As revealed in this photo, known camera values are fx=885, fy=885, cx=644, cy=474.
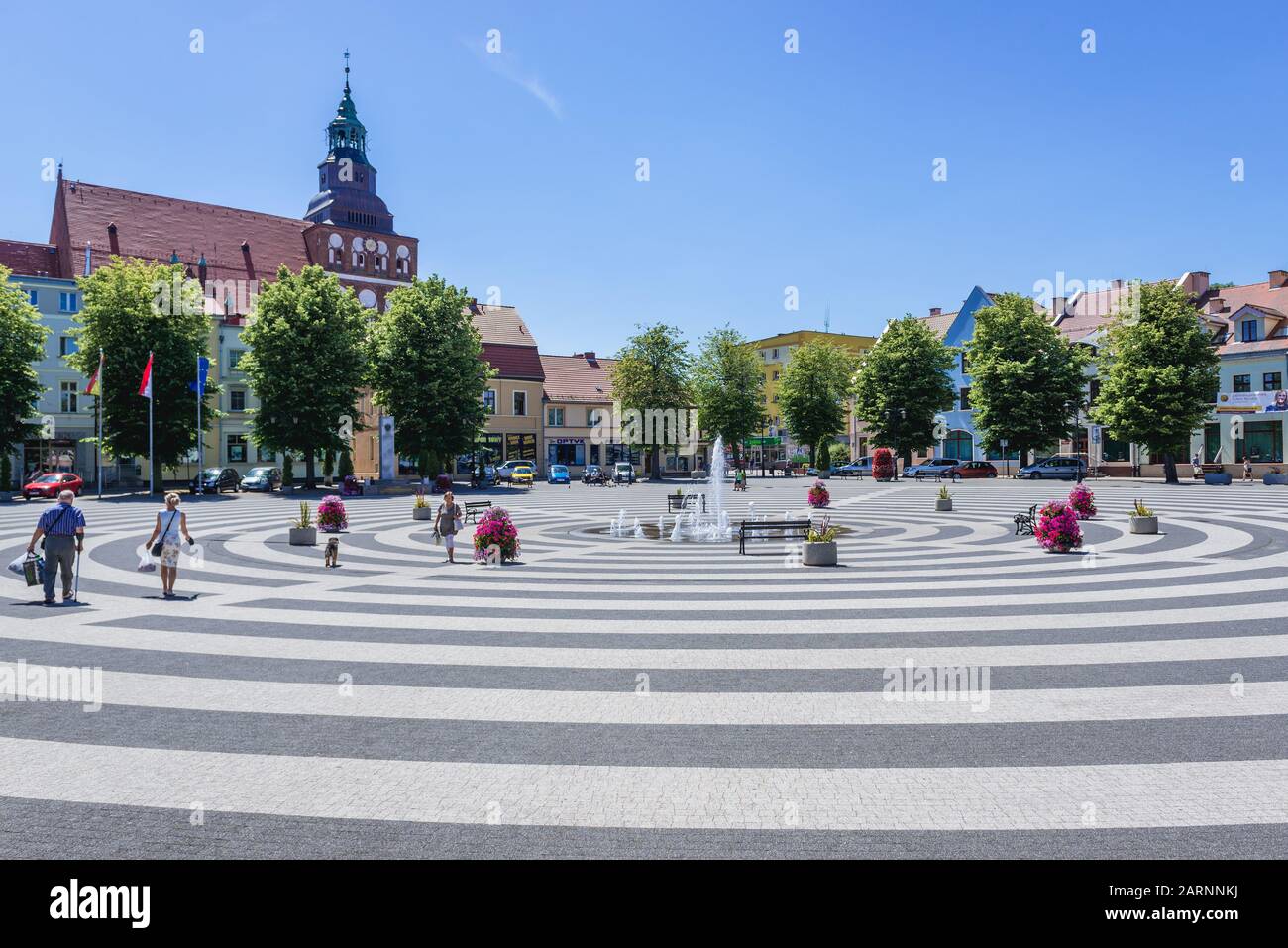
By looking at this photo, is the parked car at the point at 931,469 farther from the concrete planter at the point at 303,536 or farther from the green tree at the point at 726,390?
the concrete planter at the point at 303,536

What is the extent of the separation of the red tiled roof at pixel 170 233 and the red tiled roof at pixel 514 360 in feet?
53.1

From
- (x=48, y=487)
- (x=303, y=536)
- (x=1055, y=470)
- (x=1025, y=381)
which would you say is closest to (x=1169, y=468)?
(x=1055, y=470)

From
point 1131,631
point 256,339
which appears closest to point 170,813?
point 1131,631

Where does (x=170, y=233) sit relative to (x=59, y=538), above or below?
above

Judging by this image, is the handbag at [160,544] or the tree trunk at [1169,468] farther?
the tree trunk at [1169,468]

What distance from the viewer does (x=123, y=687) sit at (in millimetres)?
8555

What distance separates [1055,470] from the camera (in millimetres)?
59781

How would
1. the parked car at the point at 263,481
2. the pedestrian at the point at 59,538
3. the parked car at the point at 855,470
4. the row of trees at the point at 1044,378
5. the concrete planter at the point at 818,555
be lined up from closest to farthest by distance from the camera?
the pedestrian at the point at 59,538 → the concrete planter at the point at 818,555 → the parked car at the point at 263,481 → the row of trees at the point at 1044,378 → the parked car at the point at 855,470

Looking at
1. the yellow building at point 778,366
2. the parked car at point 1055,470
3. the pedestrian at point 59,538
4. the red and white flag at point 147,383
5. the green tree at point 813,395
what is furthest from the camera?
the yellow building at point 778,366

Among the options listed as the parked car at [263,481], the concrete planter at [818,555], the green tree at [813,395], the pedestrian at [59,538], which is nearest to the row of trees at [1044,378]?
the green tree at [813,395]

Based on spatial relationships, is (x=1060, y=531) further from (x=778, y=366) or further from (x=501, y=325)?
(x=778, y=366)

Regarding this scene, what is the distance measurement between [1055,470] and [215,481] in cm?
5243

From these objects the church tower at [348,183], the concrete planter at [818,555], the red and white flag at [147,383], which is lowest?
the concrete planter at [818,555]

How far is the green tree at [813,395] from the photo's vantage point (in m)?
80.8
